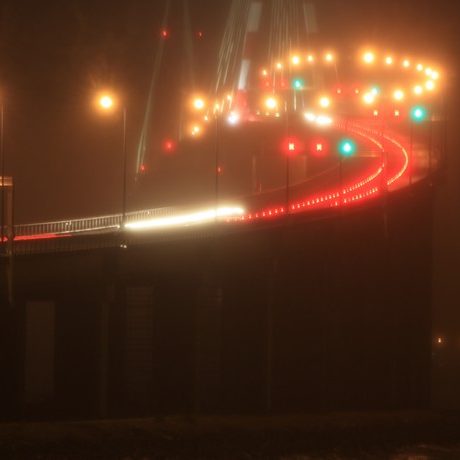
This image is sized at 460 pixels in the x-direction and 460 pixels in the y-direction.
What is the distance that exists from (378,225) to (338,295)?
4138mm

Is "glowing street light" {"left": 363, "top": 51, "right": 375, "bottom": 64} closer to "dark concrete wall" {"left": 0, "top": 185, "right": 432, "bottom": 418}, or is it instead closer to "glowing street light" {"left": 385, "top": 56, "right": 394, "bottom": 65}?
"glowing street light" {"left": 385, "top": 56, "right": 394, "bottom": 65}

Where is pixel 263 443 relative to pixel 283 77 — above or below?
below

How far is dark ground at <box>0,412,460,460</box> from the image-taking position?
17.8m

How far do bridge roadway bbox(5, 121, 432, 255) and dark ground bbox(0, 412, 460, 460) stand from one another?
295 inches

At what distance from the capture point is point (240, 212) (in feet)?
130

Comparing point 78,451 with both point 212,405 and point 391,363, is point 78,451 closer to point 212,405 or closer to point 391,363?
point 212,405

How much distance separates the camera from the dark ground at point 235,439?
17.8m

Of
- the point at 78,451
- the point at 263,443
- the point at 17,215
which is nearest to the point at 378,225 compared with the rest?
the point at 263,443

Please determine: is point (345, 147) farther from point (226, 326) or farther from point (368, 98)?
point (368, 98)

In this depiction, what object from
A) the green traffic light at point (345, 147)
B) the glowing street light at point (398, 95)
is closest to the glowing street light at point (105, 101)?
the green traffic light at point (345, 147)

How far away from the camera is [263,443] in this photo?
1919 cm

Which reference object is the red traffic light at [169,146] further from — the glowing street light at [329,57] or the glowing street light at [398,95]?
the glowing street light at [398,95]

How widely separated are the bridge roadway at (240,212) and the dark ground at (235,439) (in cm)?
749

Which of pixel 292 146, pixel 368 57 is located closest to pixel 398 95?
pixel 368 57
